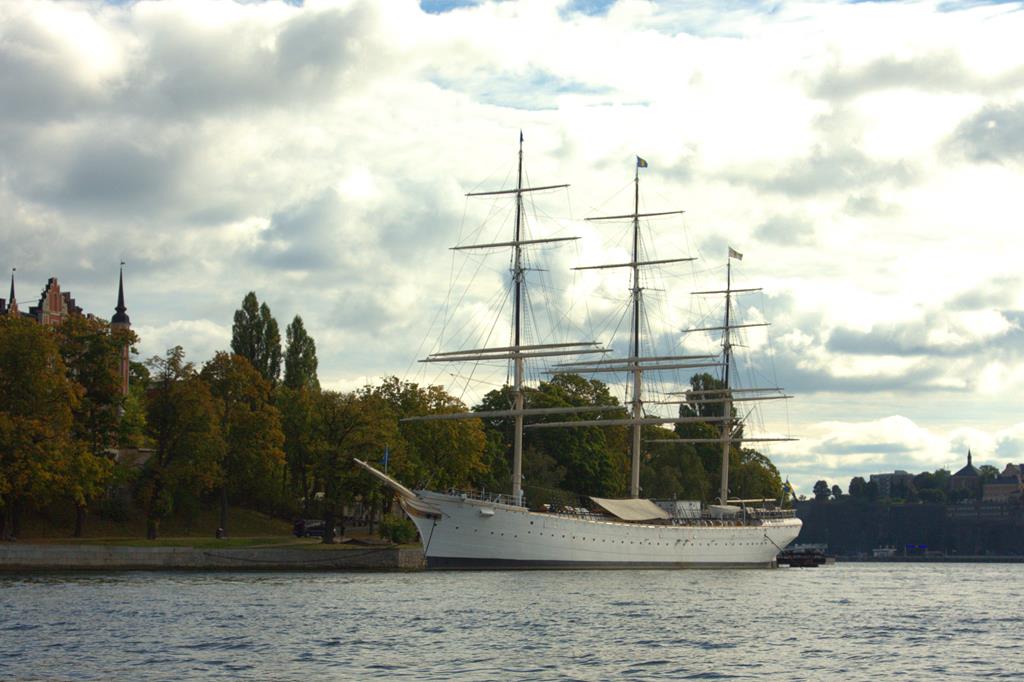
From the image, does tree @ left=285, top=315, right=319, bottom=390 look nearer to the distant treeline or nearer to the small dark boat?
the distant treeline

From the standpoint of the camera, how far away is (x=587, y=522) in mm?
104438

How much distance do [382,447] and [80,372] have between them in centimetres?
2055

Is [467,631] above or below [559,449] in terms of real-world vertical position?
below

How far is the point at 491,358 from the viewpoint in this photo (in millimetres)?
107375

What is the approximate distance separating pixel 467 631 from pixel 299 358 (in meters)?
80.3

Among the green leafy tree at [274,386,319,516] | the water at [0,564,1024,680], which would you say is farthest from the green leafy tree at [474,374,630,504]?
the water at [0,564,1024,680]

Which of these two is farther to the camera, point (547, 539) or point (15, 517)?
point (547, 539)

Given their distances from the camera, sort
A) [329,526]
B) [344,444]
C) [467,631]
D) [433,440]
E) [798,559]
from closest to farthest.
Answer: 1. [467,631]
2. [329,526]
3. [344,444]
4. [433,440]
5. [798,559]

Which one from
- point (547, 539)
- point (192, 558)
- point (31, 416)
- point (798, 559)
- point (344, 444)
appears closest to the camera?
point (192, 558)

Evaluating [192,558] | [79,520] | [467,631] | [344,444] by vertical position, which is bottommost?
[467,631]

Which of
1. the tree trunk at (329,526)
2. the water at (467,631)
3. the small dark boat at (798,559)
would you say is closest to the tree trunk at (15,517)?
the water at (467,631)

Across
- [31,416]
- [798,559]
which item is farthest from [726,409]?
[31,416]

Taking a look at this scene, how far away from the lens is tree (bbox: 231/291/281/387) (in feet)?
409

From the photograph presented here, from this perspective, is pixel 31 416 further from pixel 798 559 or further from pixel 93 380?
pixel 798 559
